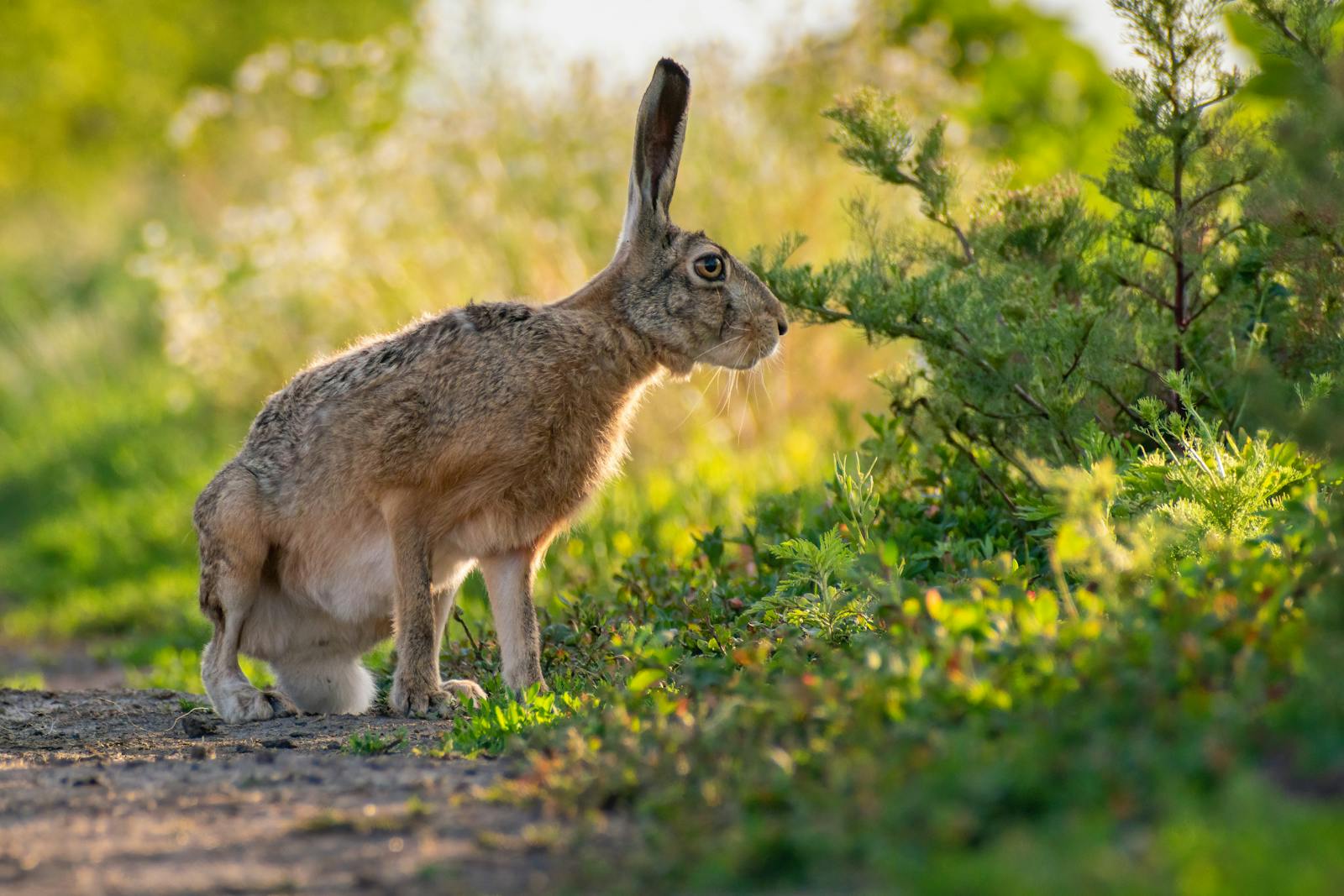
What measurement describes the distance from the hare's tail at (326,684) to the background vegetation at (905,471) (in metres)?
0.56

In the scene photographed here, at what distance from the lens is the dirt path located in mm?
3123

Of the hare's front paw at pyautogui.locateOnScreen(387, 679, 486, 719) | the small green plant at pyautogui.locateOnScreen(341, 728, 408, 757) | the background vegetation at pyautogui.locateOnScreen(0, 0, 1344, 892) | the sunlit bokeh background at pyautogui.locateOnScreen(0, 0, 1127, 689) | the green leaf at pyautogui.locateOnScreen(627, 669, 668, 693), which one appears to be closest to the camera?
the background vegetation at pyautogui.locateOnScreen(0, 0, 1344, 892)

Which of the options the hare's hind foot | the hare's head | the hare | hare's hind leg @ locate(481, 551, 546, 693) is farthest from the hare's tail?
the hare's head

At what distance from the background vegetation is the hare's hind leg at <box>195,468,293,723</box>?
3.29ft

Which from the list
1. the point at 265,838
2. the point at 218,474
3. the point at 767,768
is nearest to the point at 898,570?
the point at 767,768

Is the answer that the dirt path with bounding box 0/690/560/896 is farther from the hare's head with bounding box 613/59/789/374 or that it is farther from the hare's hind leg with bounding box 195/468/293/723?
the hare's head with bounding box 613/59/789/374

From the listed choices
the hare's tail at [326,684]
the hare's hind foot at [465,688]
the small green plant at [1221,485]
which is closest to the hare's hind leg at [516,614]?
the hare's hind foot at [465,688]

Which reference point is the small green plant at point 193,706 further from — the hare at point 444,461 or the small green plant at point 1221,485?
the small green plant at point 1221,485

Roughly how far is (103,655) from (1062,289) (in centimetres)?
584

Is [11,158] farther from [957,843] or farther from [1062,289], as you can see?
[957,843]

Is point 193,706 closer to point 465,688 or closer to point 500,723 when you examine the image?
point 465,688

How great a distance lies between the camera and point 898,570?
4.45 meters

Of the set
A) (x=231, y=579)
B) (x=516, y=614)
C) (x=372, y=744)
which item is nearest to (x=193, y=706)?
(x=231, y=579)

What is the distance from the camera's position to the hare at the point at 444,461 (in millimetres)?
5750
